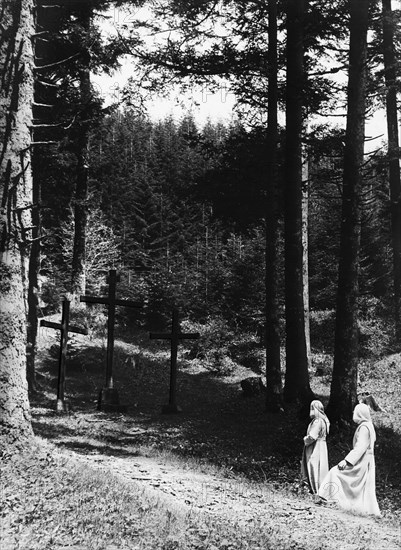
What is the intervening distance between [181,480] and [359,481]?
9.06ft

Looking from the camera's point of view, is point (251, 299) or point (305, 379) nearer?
point (305, 379)

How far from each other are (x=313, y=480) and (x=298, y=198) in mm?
9016

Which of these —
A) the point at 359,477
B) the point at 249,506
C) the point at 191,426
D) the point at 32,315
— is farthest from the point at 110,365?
the point at 359,477

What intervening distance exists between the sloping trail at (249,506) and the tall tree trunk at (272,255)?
18.6 ft

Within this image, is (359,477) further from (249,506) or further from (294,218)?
(294,218)

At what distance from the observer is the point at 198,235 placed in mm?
62500

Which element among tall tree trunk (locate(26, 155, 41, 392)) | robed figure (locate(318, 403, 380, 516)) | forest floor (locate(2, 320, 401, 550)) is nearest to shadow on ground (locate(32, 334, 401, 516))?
forest floor (locate(2, 320, 401, 550))

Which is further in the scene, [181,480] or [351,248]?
[351,248]

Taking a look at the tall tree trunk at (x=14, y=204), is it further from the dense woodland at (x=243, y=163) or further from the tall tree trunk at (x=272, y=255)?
the tall tree trunk at (x=272, y=255)

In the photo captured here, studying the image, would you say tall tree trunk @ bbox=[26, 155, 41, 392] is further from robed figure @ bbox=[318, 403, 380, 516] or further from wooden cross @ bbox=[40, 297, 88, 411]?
robed figure @ bbox=[318, 403, 380, 516]

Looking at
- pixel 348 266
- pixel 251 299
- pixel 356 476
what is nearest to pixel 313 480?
pixel 356 476

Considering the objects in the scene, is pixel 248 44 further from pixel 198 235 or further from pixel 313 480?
pixel 198 235

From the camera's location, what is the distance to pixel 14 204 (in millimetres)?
8086

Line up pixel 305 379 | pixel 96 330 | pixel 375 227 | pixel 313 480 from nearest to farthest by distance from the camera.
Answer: pixel 313 480 < pixel 305 379 < pixel 96 330 < pixel 375 227
